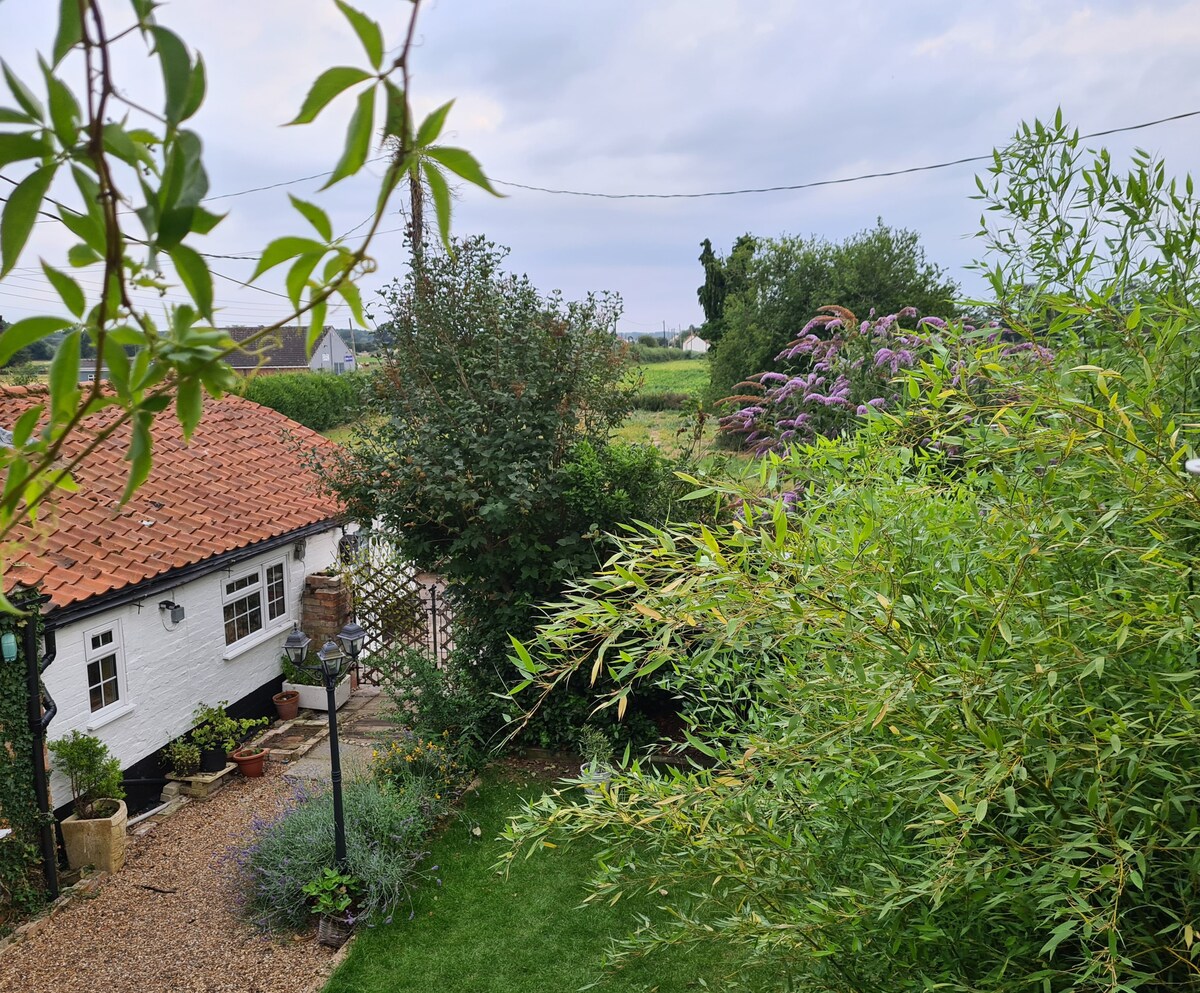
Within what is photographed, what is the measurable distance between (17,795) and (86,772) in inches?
23.1

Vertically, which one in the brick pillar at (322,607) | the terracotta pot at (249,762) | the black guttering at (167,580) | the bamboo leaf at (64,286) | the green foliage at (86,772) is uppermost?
the bamboo leaf at (64,286)

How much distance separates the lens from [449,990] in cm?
418

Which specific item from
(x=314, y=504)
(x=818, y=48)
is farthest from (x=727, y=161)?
(x=314, y=504)

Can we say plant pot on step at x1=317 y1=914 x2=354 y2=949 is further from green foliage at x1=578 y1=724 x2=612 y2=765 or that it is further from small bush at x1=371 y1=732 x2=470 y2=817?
green foliage at x1=578 y1=724 x2=612 y2=765

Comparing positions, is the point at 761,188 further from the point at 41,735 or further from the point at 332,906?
the point at 41,735

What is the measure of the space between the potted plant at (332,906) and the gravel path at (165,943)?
8 cm

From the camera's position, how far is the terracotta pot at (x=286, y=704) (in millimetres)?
7844

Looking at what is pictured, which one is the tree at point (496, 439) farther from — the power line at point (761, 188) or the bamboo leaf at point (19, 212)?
the bamboo leaf at point (19, 212)

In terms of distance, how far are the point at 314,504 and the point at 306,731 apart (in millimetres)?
2468

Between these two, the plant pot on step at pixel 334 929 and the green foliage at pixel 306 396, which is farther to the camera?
the green foliage at pixel 306 396

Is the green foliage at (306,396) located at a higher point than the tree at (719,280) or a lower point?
lower

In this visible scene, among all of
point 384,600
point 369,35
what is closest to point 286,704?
point 384,600

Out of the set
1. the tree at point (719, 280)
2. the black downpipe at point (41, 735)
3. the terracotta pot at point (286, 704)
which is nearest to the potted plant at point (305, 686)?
the terracotta pot at point (286, 704)

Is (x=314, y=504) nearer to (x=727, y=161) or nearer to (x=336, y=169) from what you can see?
(x=727, y=161)
